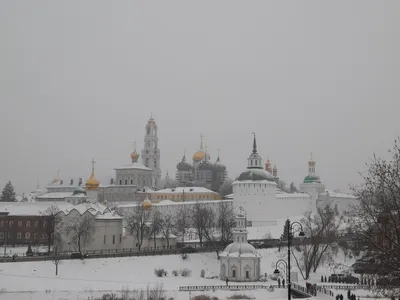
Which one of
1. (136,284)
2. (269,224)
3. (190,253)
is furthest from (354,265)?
(269,224)

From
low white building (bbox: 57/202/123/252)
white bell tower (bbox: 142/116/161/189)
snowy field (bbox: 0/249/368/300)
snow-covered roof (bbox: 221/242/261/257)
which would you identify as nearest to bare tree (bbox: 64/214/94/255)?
low white building (bbox: 57/202/123/252)

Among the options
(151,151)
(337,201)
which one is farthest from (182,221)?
(337,201)

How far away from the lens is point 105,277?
44.4 meters

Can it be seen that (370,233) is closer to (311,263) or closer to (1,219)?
(311,263)

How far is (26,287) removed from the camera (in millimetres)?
39750

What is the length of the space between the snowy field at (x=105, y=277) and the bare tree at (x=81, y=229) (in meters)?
4.31

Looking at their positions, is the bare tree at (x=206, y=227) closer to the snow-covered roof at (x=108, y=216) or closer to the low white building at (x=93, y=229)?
the low white building at (x=93, y=229)

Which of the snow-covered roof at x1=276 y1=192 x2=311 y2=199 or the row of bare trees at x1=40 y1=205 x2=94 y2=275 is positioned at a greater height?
the snow-covered roof at x1=276 y1=192 x2=311 y2=199

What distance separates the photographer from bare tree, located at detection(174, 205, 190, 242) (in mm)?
68250

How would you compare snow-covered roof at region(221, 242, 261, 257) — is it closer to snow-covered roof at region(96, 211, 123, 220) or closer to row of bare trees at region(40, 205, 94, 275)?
snow-covered roof at region(96, 211, 123, 220)

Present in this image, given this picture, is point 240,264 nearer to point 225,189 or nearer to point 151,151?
point 225,189

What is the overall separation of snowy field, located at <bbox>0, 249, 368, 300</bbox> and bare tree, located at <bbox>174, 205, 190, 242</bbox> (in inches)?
539

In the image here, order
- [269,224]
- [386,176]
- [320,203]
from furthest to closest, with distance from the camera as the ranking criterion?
[320,203] < [269,224] < [386,176]

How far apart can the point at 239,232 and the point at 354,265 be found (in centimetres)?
1057
